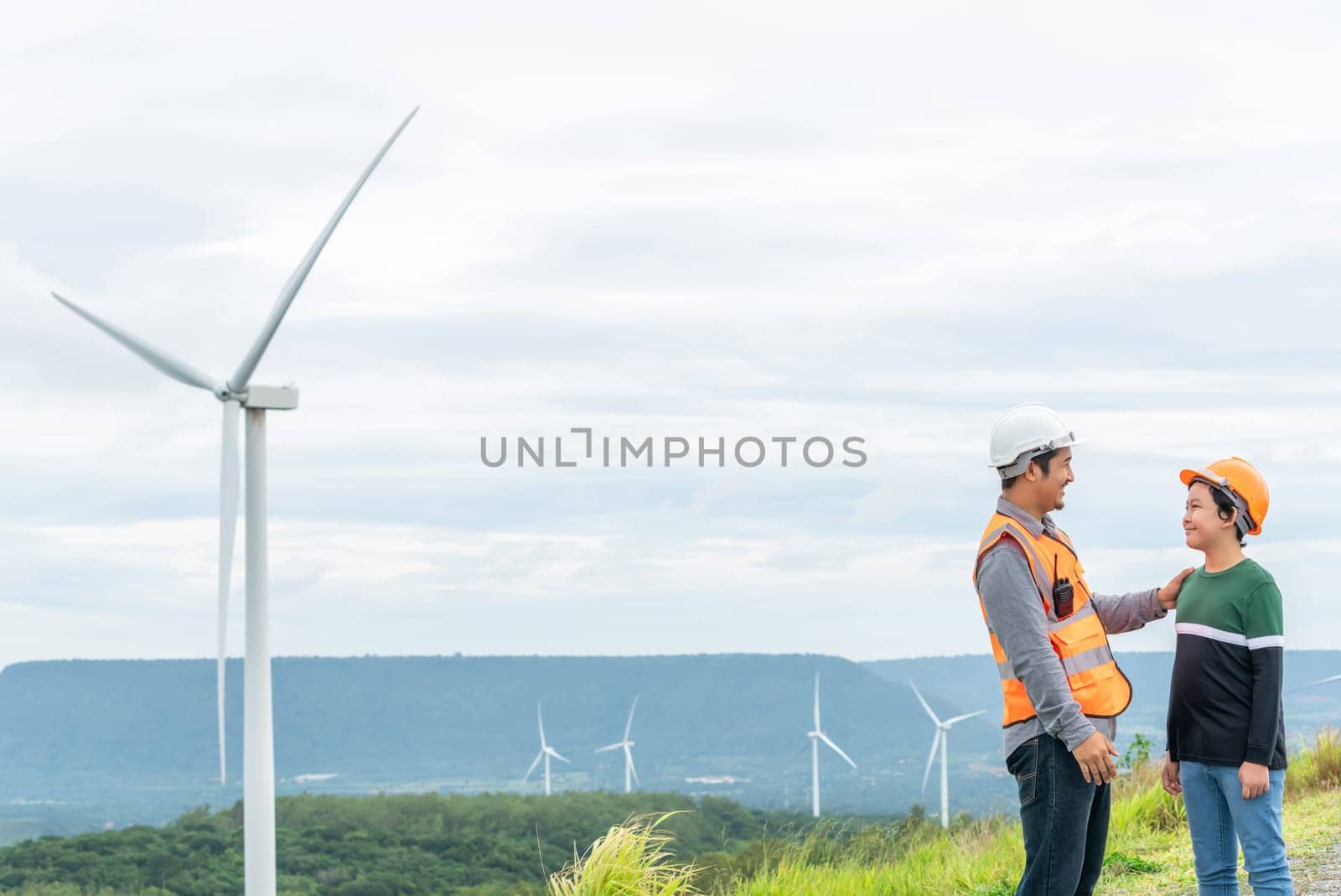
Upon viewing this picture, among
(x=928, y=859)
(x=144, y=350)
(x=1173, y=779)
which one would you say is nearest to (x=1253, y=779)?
(x=1173, y=779)

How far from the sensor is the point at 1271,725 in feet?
21.2

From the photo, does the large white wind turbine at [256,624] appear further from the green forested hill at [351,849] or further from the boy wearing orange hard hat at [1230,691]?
the green forested hill at [351,849]

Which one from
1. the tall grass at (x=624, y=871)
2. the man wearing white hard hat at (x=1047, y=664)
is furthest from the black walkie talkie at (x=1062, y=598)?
the tall grass at (x=624, y=871)

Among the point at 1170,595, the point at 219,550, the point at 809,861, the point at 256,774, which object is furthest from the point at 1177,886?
the point at 219,550

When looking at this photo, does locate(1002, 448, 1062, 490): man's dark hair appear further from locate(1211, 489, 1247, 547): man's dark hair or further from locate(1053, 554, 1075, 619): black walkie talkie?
locate(1211, 489, 1247, 547): man's dark hair

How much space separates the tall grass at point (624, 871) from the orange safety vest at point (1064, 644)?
12.1 ft

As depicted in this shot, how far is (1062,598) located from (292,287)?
9955 millimetres

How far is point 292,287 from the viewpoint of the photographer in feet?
47.6

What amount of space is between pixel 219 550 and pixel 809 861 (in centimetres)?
652

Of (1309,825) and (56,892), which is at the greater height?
(1309,825)

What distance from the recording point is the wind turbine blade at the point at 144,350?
1438cm

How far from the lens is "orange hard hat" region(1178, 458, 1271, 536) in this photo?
261 inches

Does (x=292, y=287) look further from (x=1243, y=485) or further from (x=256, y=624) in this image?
(x=1243, y=485)

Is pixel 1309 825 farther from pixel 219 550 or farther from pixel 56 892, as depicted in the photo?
pixel 56 892
